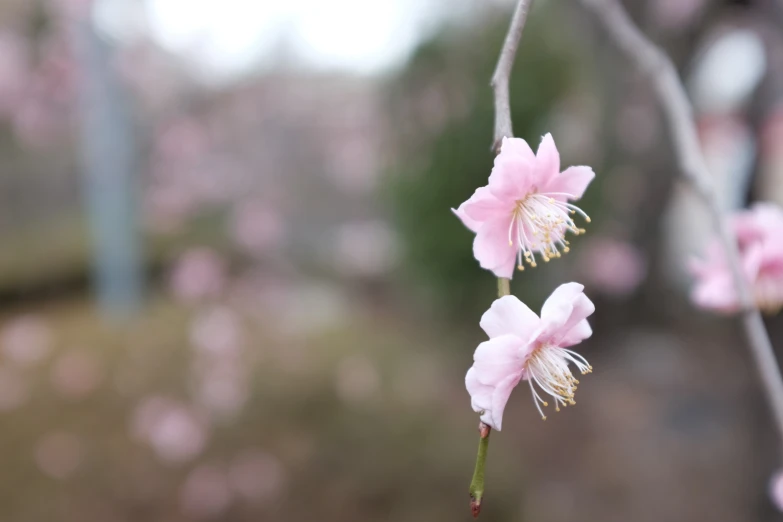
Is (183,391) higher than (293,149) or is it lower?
lower

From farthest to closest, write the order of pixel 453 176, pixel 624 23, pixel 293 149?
pixel 293 149 → pixel 453 176 → pixel 624 23

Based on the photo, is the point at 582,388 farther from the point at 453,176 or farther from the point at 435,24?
the point at 435,24

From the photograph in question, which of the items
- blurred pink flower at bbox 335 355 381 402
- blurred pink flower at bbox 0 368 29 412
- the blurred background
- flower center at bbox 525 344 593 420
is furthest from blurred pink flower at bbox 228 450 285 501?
flower center at bbox 525 344 593 420

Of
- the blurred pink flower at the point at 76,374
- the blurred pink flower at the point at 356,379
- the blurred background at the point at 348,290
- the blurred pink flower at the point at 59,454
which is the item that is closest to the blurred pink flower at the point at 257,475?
the blurred background at the point at 348,290

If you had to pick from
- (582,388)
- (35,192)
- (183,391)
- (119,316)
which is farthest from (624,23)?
(35,192)

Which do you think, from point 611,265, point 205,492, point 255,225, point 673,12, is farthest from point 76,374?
point 673,12

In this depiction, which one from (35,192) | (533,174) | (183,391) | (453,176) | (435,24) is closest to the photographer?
(533,174)
